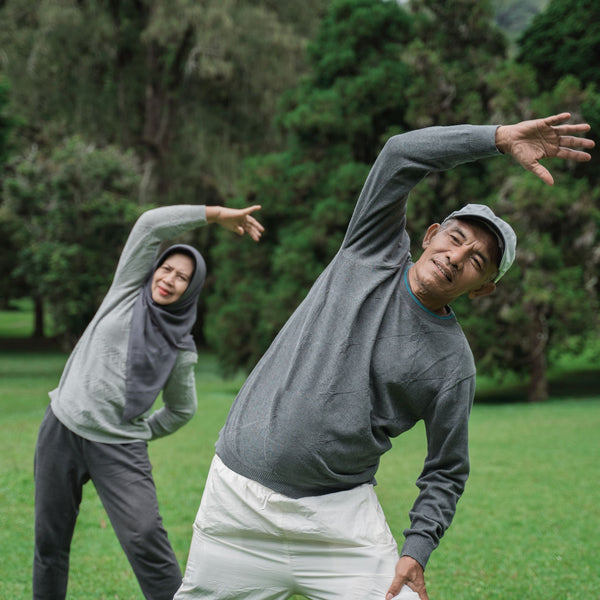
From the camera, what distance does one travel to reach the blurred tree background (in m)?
18.1

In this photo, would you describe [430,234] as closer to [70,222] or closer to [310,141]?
[310,141]

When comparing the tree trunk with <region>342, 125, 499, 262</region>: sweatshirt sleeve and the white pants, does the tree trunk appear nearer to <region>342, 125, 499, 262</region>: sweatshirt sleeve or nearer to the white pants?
<region>342, 125, 499, 262</region>: sweatshirt sleeve

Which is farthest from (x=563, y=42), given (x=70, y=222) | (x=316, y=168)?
(x=70, y=222)

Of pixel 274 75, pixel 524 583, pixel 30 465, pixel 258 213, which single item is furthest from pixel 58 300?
pixel 524 583

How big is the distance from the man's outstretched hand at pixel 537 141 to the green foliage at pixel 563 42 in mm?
18114

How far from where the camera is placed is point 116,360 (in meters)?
4.03

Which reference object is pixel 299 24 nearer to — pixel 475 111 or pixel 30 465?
pixel 475 111

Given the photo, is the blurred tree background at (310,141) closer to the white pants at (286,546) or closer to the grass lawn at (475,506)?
the grass lawn at (475,506)

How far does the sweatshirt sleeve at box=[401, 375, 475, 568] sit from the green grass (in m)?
3.17

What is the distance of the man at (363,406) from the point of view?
252 cm

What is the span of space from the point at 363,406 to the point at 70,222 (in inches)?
728

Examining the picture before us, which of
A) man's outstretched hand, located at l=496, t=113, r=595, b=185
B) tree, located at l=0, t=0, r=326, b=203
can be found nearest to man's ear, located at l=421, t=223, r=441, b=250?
man's outstretched hand, located at l=496, t=113, r=595, b=185

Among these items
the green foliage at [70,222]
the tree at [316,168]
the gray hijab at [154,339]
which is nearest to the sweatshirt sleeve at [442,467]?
the gray hijab at [154,339]

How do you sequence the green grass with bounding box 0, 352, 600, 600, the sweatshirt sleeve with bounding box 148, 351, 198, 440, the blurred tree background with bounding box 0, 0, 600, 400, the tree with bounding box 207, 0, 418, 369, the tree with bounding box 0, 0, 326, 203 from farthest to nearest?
the tree with bounding box 0, 0, 326, 203, the tree with bounding box 207, 0, 418, 369, the blurred tree background with bounding box 0, 0, 600, 400, the green grass with bounding box 0, 352, 600, 600, the sweatshirt sleeve with bounding box 148, 351, 198, 440
